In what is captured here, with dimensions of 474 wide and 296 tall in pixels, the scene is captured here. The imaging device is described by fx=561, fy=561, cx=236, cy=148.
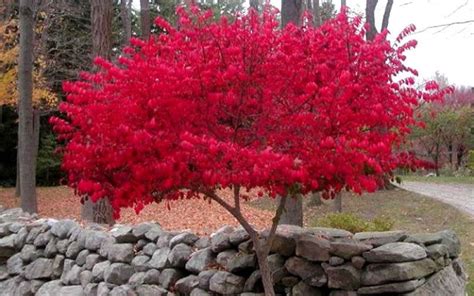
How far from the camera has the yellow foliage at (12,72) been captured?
47.3 ft

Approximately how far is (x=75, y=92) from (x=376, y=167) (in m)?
2.43

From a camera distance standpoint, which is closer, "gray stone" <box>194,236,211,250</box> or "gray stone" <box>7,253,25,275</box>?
"gray stone" <box>194,236,211,250</box>

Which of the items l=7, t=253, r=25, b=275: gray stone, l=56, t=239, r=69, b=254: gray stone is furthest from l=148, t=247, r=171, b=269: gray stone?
l=7, t=253, r=25, b=275: gray stone

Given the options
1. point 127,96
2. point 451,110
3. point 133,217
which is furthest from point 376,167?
point 451,110

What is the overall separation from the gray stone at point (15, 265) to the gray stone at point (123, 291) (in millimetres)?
2174

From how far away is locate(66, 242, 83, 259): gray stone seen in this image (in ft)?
21.5

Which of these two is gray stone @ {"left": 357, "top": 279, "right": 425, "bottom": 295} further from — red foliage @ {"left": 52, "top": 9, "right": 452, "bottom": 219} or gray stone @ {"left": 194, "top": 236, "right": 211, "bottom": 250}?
gray stone @ {"left": 194, "top": 236, "right": 211, "bottom": 250}

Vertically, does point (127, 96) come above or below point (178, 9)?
below

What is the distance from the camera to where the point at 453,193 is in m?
15.5

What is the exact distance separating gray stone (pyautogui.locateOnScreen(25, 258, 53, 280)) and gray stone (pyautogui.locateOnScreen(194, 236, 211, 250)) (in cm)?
224

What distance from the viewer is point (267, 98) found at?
414cm

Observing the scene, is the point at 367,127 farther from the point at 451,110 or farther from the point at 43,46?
the point at 451,110

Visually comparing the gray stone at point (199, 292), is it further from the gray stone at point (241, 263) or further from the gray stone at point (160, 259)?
the gray stone at point (160, 259)

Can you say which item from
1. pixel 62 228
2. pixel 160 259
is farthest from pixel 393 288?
pixel 62 228
